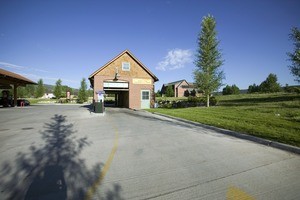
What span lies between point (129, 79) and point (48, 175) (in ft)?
72.2

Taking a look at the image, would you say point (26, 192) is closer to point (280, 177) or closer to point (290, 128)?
point (280, 177)

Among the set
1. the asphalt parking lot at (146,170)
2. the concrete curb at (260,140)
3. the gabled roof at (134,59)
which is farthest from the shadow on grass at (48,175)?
the gabled roof at (134,59)

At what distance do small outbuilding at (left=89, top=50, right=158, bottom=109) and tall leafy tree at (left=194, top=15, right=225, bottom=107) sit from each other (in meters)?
6.61

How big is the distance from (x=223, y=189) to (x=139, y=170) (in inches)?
75.5

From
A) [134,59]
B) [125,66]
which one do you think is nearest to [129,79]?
[125,66]

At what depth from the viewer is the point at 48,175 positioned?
4305 millimetres

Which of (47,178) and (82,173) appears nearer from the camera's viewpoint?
(47,178)

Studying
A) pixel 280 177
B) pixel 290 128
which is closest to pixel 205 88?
pixel 290 128

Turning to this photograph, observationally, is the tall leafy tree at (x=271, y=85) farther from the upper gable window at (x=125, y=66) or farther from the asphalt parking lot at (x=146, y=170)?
the asphalt parking lot at (x=146, y=170)

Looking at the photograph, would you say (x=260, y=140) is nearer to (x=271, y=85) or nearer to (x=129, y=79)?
(x=129, y=79)

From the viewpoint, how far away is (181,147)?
661 cm

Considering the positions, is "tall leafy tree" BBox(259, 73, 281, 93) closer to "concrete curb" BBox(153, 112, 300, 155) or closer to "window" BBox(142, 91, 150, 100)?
"window" BBox(142, 91, 150, 100)

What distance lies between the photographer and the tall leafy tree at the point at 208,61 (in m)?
23.7

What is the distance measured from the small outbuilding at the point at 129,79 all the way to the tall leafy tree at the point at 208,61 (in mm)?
6615
